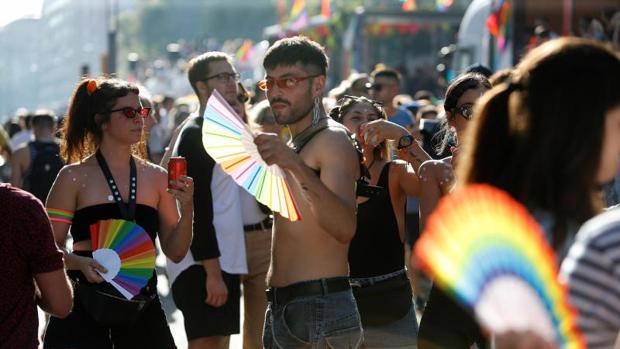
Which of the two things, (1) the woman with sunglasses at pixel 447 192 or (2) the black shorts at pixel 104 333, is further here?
(2) the black shorts at pixel 104 333

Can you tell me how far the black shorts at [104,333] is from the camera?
5.20 meters

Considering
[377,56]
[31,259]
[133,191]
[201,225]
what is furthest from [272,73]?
[377,56]

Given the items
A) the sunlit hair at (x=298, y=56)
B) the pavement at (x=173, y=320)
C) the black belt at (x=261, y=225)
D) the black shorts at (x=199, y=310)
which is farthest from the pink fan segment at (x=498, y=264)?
the pavement at (x=173, y=320)

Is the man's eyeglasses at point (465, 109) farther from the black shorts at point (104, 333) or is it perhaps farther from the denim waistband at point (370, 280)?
the black shorts at point (104, 333)

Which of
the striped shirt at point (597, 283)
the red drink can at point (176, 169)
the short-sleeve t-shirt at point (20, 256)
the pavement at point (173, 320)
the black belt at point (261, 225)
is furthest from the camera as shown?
the pavement at point (173, 320)

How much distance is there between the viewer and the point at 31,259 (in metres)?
4.08

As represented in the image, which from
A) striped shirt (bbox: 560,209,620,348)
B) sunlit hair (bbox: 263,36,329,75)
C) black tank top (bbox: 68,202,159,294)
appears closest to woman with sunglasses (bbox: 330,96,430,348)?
sunlit hair (bbox: 263,36,329,75)

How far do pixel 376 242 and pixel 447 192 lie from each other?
45 centimetres

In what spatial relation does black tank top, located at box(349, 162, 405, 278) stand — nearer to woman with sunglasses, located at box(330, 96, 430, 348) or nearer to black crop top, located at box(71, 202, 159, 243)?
woman with sunglasses, located at box(330, 96, 430, 348)

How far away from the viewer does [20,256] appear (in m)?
4.05

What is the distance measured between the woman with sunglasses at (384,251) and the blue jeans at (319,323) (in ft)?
2.82

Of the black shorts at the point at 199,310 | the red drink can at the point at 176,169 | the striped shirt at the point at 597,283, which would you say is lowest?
the black shorts at the point at 199,310

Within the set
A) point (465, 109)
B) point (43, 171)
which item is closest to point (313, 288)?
point (465, 109)

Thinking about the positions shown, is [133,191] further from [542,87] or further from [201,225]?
[542,87]
